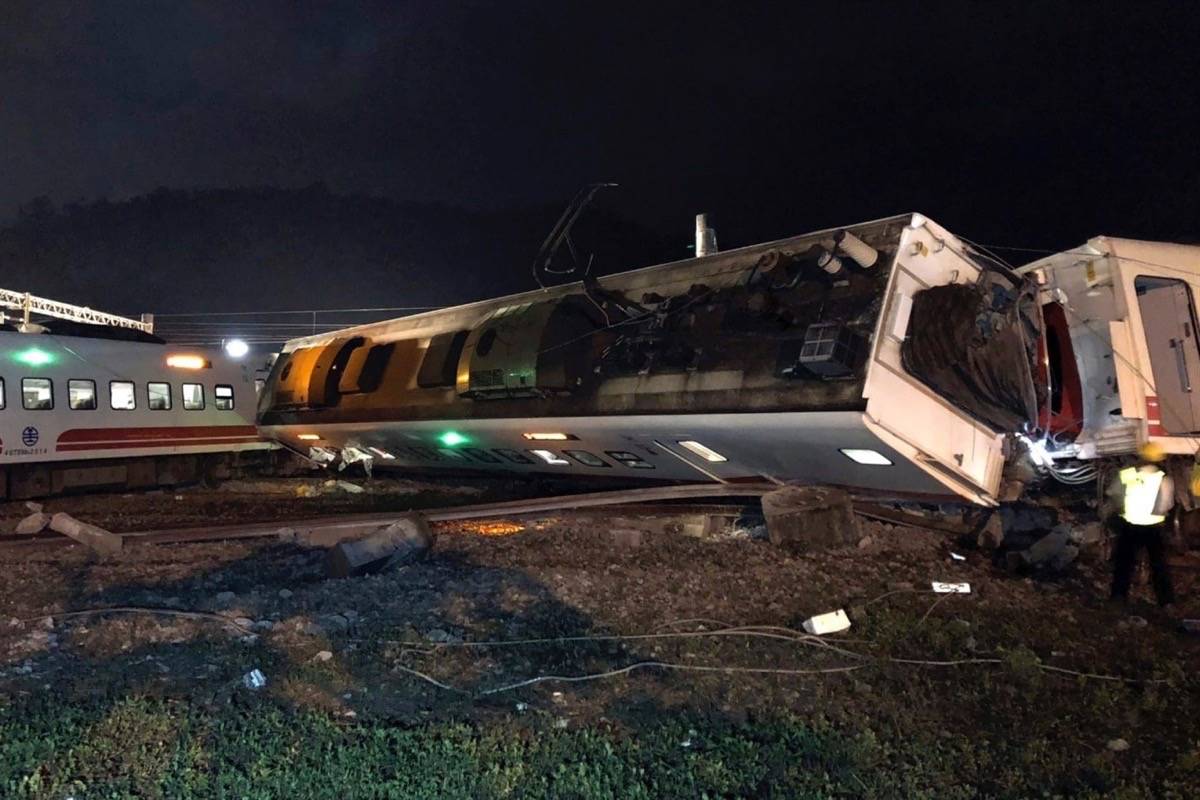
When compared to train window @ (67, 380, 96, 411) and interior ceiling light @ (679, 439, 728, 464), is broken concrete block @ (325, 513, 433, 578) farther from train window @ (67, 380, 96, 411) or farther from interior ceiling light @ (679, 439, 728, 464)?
train window @ (67, 380, 96, 411)

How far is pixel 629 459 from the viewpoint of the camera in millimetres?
11484

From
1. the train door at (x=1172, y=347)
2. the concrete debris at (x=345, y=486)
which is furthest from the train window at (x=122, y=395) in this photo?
the train door at (x=1172, y=347)

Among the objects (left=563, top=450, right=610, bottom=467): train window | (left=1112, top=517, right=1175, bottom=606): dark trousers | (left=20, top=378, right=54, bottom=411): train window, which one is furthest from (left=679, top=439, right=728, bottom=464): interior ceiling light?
(left=20, top=378, right=54, bottom=411): train window

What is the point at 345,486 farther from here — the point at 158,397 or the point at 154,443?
the point at 158,397

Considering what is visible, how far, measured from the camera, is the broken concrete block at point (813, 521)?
9.05m

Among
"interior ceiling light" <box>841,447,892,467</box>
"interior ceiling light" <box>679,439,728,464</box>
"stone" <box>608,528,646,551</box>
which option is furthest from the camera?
"interior ceiling light" <box>679,439,728,464</box>

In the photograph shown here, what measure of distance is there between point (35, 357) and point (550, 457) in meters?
10.4

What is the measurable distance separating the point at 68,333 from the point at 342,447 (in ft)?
19.4

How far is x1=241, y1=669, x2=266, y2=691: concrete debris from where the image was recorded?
16.9ft

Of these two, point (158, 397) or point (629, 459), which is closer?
point (629, 459)

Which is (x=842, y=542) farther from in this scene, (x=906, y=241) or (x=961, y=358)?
(x=906, y=241)

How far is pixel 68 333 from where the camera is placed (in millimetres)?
17141

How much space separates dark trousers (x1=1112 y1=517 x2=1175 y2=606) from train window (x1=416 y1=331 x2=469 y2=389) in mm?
8851

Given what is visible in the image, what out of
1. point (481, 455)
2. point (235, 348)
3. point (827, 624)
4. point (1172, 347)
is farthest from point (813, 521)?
point (235, 348)
